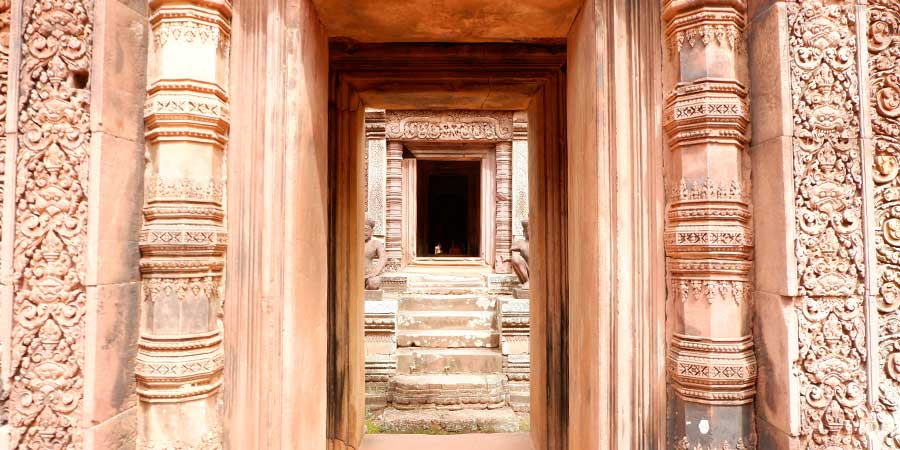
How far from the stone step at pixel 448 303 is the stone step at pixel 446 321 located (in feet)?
0.72

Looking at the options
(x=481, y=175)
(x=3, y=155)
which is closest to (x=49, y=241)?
(x=3, y=155)

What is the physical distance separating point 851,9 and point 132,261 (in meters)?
2.78

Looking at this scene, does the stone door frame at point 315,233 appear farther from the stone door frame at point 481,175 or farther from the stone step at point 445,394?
the stone door frame at point 481,175

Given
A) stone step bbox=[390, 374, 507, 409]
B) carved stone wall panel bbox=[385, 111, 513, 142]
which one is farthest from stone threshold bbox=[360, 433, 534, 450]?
carved stone wall panel bbox=[385, 111, 513, 142]

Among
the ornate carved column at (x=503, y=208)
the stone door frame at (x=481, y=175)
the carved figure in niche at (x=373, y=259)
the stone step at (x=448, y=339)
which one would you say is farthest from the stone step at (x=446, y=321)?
the stone door frame at (x=481, y=175)

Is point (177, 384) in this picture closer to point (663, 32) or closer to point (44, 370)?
point (44, 370)

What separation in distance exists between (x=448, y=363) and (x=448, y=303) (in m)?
1.45

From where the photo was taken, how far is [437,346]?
7230 mm

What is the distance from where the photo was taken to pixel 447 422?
5.86 meters

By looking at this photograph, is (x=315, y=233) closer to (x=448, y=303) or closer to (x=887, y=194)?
(x=887, y=194)

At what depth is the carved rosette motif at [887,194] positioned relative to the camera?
1.65 meters

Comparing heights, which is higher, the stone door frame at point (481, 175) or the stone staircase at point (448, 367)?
the stone door frame at point (481, 175)

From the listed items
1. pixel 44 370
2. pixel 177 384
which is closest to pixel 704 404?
pixel 177 384

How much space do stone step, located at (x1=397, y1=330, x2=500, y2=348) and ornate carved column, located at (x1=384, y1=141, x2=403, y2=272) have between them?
2.92 metres
